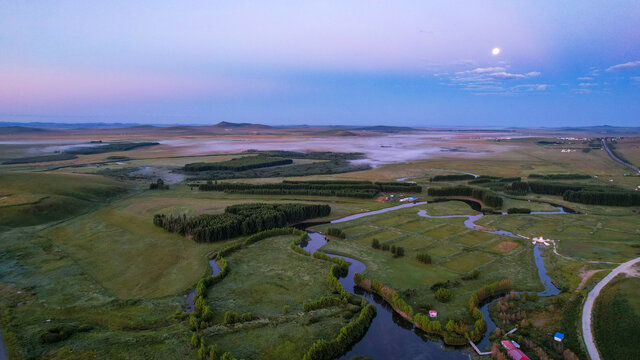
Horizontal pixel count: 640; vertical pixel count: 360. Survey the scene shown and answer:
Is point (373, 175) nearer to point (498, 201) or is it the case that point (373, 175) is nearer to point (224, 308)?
point (498, 201)

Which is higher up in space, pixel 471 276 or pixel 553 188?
pixel 553 188

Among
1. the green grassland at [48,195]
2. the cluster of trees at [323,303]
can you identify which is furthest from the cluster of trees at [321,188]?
the cluster of trees at [323,303]

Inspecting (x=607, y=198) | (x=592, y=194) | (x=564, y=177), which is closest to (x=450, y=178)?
(x=564, y=177)


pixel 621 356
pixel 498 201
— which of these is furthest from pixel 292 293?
pixel 498 201

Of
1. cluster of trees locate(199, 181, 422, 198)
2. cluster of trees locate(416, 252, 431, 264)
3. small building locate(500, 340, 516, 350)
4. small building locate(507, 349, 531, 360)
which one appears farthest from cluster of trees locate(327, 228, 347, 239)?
small building locate(507, 349, 531, 360)

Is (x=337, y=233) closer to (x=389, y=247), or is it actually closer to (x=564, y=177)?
(x=389, y=247)

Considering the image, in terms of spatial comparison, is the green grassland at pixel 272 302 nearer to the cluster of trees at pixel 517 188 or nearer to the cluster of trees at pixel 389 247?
the cluster of trees at pixel 389 247
